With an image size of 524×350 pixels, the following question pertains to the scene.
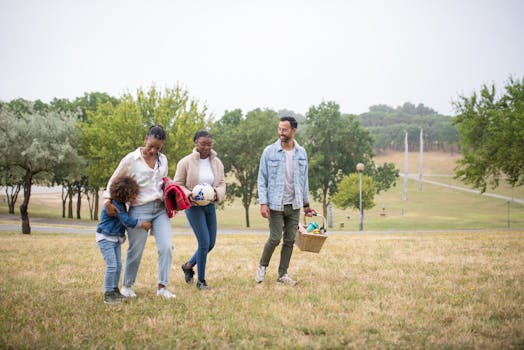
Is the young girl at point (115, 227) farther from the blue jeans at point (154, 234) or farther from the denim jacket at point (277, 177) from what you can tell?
the denim jacket at point (277, 177)

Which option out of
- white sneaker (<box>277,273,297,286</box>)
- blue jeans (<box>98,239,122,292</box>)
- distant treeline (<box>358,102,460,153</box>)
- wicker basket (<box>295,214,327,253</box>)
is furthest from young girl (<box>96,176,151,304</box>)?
distant treeline (<box>358,102,460,153</box>)

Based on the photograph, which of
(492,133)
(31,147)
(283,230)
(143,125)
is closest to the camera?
(283,230)

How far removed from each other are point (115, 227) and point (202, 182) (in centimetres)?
145

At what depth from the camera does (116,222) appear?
5848 mm

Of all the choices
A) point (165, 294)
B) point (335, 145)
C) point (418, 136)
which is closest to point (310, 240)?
point (165, 294)

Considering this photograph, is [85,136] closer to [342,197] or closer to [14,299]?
[342,197]

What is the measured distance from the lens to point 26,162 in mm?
22641

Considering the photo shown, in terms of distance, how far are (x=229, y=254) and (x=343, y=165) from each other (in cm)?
3487

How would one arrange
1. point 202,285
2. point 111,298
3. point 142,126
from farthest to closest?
point 142,126
point 202,285
point 111,298

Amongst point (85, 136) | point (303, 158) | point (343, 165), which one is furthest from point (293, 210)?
point (343, 165)

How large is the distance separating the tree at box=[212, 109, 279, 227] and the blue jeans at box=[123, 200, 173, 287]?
3446 centimetres

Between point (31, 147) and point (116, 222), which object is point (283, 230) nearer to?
point (116, 222)

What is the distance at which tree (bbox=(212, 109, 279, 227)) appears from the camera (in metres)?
41.4

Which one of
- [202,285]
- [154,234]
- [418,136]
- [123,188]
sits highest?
[418,136]
